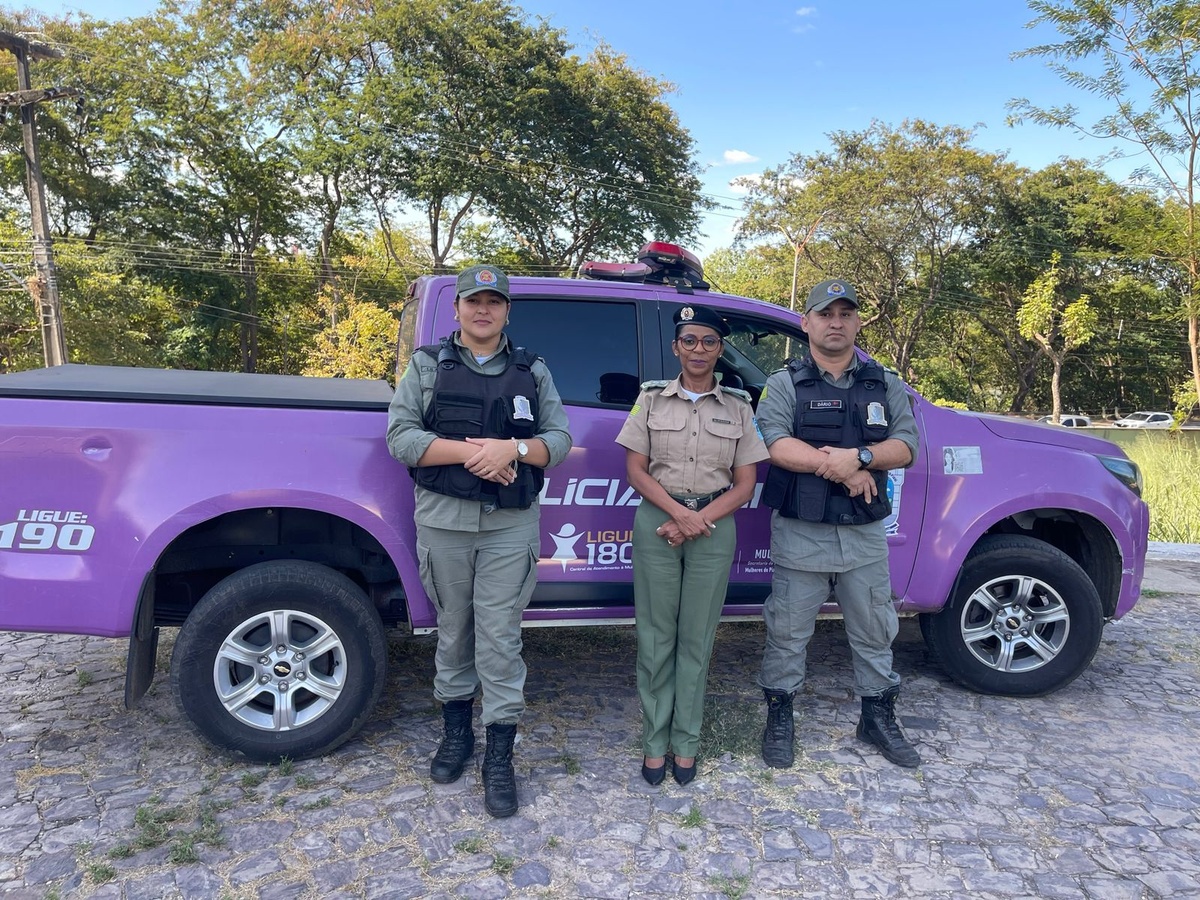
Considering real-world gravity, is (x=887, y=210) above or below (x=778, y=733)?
above

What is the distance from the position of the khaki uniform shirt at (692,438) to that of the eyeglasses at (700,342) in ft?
0.53

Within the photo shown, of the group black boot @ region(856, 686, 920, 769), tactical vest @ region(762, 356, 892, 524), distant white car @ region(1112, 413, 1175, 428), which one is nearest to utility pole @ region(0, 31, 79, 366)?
tactical vest @ region(762, 356, 892, 524)

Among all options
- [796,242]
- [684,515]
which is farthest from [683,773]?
[796,242]

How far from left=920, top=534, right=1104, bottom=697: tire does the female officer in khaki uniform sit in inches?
56.5

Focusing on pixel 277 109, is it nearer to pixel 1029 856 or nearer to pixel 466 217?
pixel 466 217

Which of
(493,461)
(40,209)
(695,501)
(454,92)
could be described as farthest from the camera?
(454,92)

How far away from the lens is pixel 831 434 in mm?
2887

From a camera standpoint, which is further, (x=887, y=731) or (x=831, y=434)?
(x=887, y=731)

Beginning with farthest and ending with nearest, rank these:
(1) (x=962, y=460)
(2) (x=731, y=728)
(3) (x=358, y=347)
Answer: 1. (3) (x=358, y=347)
2. (1) (x=962, y=460)
3. (2) (x=731, y=728)

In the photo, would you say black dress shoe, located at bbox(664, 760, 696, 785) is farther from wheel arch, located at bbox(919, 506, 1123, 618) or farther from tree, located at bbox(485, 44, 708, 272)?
tree, located at bbox(485, 44, 708, 272)

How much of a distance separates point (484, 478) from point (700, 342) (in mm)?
916

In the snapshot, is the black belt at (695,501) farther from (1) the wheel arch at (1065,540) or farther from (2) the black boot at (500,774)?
(1) the wheel arch at (1065,540)

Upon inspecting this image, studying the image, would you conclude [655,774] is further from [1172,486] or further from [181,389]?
[1172,486]

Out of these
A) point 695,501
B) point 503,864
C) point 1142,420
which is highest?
point 695,501
